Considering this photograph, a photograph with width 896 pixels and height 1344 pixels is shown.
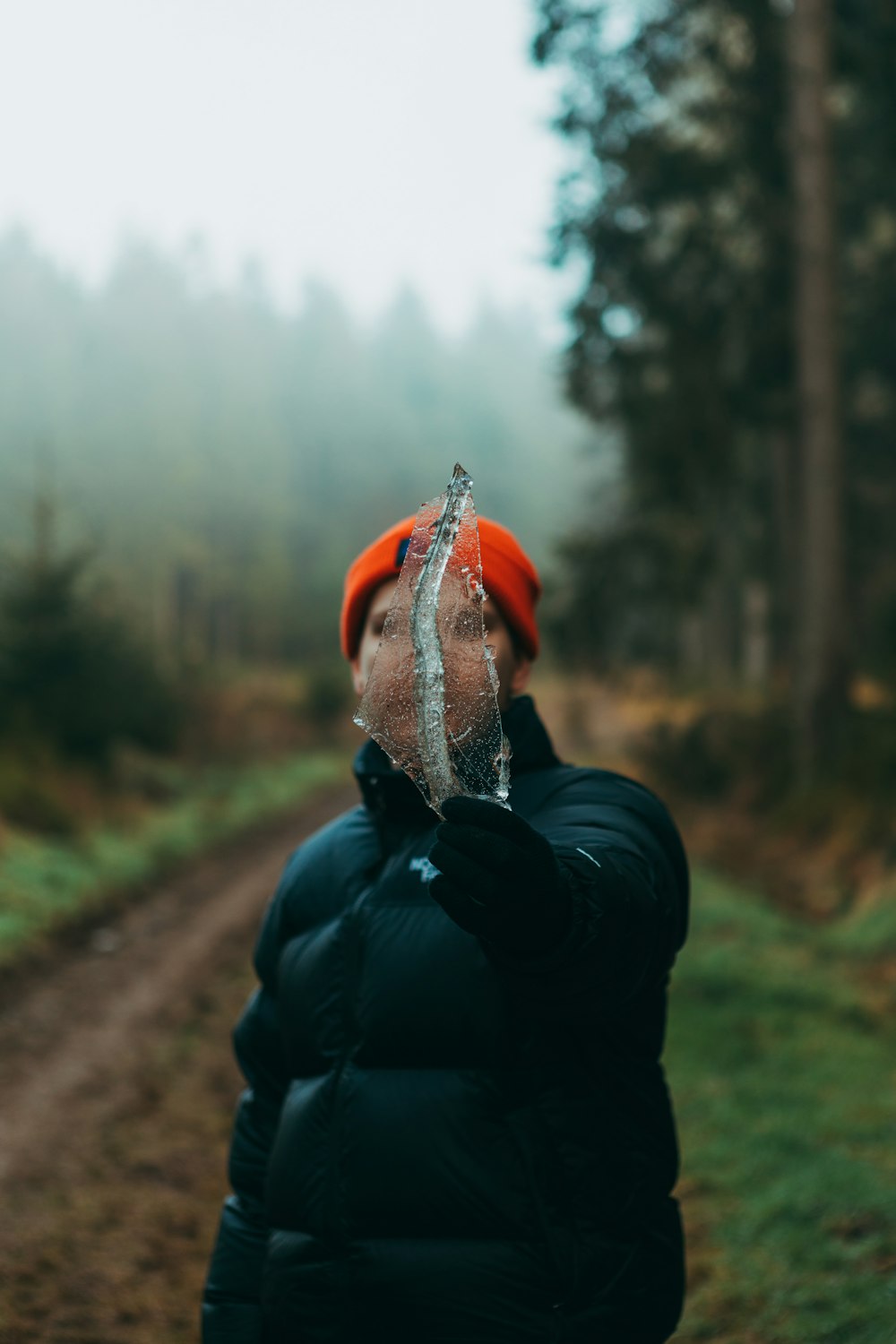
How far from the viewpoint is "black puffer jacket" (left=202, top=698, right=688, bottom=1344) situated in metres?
1.60

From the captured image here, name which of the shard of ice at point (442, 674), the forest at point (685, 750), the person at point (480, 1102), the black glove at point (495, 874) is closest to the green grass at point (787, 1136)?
the forest at point (685, 750)

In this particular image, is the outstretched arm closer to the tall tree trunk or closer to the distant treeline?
the tall tree trunk

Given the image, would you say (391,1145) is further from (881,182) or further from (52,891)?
(881,182)

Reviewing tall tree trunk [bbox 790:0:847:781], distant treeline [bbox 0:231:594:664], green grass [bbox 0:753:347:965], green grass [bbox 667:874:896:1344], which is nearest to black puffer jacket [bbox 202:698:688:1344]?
green grass [bbox 667:874:896:1344]

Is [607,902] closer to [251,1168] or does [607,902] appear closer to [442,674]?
[442,674]

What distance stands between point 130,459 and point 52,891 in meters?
50.3

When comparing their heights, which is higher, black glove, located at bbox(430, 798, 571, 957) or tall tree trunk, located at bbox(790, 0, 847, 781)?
tall tree trunk, located at bbox(790, 0, 847, 781)

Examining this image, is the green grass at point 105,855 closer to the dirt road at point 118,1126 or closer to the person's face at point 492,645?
the dirt road at point 118,1126

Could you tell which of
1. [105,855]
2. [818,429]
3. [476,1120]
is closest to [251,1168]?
[476,1120]

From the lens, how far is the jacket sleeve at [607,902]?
1.36 m

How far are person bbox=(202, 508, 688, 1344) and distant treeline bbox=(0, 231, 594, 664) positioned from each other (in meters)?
19.3

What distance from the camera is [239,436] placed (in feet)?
209

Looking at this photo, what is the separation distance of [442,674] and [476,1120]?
30.5 inches

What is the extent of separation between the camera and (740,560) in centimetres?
2280
